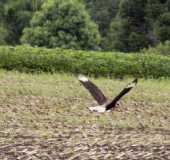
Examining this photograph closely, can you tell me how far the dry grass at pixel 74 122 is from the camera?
18.8 feet

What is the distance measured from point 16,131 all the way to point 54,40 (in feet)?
50.5

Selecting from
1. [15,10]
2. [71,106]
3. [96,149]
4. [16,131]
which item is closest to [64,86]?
[71,106]

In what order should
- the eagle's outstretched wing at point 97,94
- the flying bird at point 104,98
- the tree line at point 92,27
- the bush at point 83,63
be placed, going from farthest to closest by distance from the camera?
the tree line at point 92,27, the bush at point 83,63, the eagle's outstretched wing at point 97,94, the flying bird at point 104,98

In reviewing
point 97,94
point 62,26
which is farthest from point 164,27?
point 97,94

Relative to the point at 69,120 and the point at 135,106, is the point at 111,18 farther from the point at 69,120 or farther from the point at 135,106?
the point at 69,120

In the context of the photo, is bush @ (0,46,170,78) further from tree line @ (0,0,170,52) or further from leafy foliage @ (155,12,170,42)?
leafy foliage @ (155,12,170,42)

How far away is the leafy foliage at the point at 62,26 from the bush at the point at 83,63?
23.1 feet

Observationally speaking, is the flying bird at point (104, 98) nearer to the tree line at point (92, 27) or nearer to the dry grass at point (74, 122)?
the dry grass at point (74, 122)

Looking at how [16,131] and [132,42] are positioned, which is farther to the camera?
[132,42]

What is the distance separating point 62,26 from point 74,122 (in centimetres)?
1467

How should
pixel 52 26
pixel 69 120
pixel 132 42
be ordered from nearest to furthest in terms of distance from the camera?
pixel 69 120
pixel 52 26
pixel 132 42

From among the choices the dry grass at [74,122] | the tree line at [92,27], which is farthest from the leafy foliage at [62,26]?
the dry grass at [74,122]

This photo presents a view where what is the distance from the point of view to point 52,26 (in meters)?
22.1

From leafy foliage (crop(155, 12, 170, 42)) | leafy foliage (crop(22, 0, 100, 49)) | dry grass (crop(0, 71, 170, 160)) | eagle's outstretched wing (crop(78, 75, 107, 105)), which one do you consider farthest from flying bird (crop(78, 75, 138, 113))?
leafy foliage (crop(155, 12, 170, 42))
